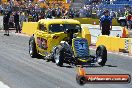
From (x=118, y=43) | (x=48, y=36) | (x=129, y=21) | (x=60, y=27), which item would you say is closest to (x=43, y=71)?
(x=48, y=36)

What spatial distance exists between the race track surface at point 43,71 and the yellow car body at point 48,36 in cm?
49

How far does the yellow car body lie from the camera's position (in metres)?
16.2

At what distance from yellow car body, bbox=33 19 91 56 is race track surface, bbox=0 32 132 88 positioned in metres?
0.49

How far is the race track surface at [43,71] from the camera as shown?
11398 millimetres

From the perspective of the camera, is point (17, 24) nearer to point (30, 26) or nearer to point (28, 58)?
point (30, 26)

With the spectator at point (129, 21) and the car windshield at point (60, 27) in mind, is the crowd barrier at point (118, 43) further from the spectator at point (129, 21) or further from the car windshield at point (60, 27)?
the spectator at point (129, 21)

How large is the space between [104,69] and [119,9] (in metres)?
37.5

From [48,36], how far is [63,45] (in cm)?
134

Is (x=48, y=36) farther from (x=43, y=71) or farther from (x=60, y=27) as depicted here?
(x=43, y=71)

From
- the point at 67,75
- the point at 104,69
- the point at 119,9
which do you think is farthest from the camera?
the point at 119,9

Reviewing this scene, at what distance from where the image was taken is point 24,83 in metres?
11.7

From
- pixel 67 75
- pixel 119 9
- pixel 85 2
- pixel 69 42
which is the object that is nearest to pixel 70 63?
pixel 69 42

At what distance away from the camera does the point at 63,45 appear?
1531 centimetres

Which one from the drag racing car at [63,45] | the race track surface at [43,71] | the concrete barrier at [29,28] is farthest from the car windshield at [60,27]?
the concrete barrier at [29,28]
